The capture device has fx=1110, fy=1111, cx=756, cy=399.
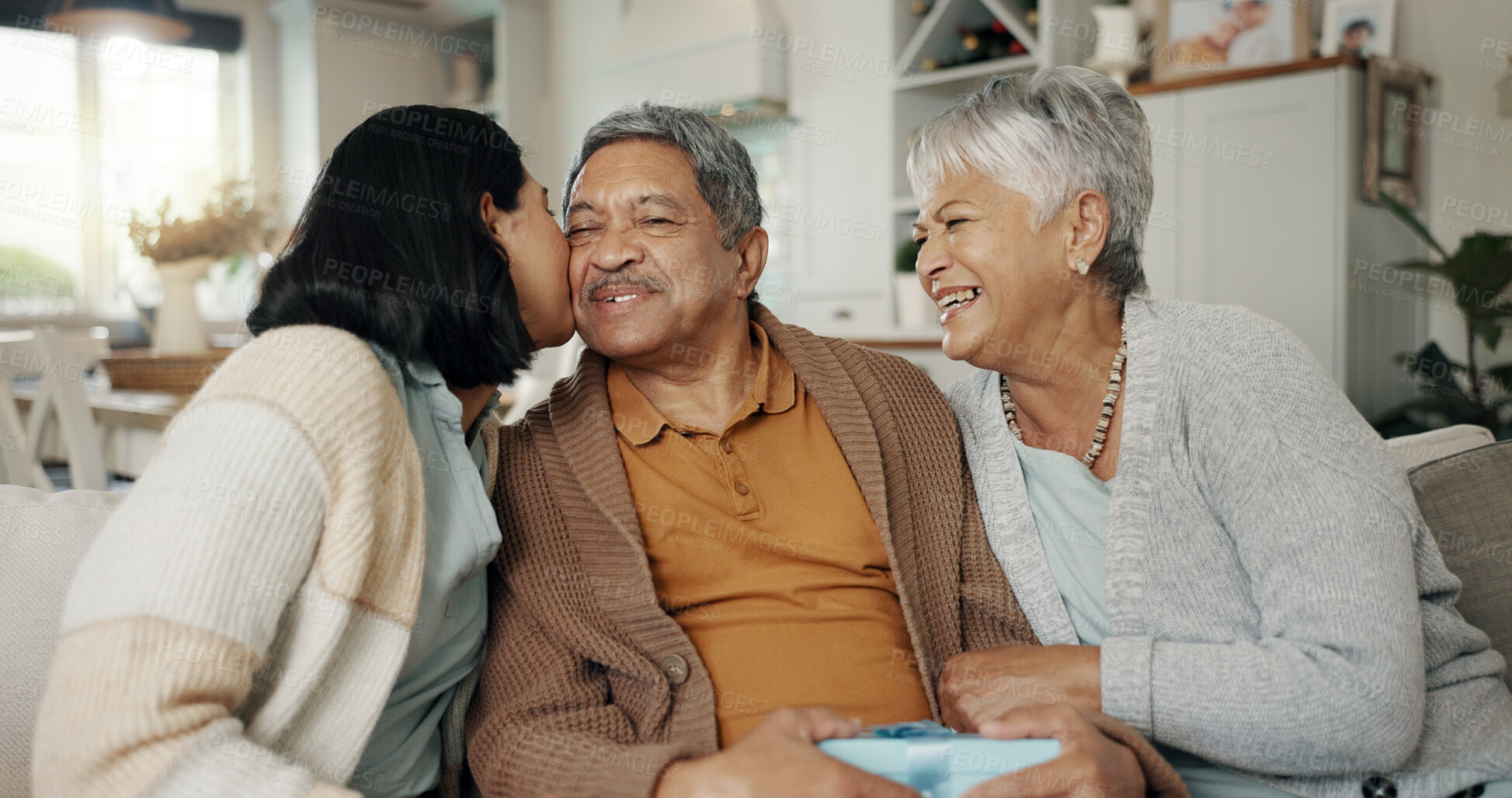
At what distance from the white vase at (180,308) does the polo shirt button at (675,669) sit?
2.90 m

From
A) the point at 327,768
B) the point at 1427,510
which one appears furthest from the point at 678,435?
the point at 1427,510

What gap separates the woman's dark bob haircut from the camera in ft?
3.44

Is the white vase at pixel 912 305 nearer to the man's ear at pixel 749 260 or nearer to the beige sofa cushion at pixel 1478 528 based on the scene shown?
the man's ear at pixel 749 260

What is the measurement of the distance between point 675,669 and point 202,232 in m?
2.99

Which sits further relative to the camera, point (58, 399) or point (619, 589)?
point (58, 399)

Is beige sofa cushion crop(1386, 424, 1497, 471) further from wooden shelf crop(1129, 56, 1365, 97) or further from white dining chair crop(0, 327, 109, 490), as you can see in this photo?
white dining chair crop(0, 327, 109, 490)

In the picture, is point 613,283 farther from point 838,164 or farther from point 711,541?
point 838,164

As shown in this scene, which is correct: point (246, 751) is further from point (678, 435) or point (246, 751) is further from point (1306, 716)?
point (1306, 716)

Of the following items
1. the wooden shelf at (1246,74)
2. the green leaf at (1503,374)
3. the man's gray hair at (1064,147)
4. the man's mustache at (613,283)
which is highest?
the wooden shelf at (1246,74)

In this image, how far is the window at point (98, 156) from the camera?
582 centimetres

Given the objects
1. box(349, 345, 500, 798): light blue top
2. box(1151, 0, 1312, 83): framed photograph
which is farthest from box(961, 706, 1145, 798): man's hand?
box(1151, 0, 1312, 83): framed photograph

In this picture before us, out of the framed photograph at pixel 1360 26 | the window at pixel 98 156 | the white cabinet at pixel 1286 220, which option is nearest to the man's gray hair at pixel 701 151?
the white cabinet at pixel 1286 220

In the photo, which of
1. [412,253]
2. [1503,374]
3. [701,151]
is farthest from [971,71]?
[412,253]

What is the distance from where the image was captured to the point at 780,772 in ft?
3.26
